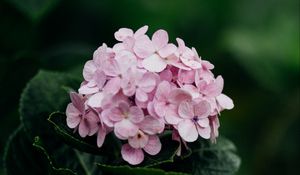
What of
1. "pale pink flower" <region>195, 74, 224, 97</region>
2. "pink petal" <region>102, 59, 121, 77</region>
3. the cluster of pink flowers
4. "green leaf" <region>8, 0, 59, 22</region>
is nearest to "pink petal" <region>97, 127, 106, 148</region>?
the cluster of pink flowers

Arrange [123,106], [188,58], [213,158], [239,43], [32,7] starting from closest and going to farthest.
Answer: [123,106]
[188,58]
[213,158]
[32,7]
[239,43]

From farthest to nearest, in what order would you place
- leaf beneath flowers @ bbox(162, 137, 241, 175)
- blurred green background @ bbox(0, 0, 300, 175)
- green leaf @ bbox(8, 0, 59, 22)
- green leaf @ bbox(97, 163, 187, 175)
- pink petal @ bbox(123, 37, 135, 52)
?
blurred green background @ bbox(0, 0, 300, 175)
green leaf @ bbox(8, 0, 59, 22)
leaf beneath flowers @ bbox(162, 137, 241, 175)
pink petal @ bbox(123, 37, 135, 52)
green leaf @ bbox(97, 163, 187, 175)

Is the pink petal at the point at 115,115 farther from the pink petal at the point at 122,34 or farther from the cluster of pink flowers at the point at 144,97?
the pink petal at the point at 122,34

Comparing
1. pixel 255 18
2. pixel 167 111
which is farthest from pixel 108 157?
pixel 255 18

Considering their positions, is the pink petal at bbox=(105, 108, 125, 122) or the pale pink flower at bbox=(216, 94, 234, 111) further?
the pale pink flower at bbox=(216, 94, 234, 111)

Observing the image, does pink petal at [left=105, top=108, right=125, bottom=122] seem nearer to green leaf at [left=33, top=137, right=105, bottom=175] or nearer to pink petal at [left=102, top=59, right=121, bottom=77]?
pink petal at [left=102, top=59, right=121, bottom=77]

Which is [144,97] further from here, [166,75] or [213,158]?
[213,158]

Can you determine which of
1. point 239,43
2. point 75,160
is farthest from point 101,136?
point 239,43
